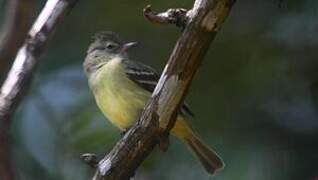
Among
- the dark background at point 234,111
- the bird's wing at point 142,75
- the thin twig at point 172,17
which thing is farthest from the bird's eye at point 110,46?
the thin twig at point 172,17

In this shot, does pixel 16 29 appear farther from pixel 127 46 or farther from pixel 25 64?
pixel 127 46

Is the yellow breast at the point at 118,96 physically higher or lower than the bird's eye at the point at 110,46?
lower

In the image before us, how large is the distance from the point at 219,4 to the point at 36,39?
15.0 inches

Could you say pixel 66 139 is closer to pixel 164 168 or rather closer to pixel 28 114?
pixel 28 114

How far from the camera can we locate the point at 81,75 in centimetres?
404

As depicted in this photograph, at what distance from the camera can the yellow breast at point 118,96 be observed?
3277 mm

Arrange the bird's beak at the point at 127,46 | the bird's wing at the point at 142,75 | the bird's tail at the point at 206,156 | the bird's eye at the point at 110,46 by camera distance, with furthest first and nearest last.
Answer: the bird's eye at the point at 110,46
the bird's beak at the point at 127,46
the bird's wing at the point at 142,75
the bird's tail at the point at 206,156

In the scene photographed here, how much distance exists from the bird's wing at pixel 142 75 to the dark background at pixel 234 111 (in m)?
0.27

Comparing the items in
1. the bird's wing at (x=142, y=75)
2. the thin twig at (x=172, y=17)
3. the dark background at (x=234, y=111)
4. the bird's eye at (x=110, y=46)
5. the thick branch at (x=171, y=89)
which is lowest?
the dark background at (x=234, y=111)

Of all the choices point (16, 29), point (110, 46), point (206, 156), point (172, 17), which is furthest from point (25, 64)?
point (110, 46)

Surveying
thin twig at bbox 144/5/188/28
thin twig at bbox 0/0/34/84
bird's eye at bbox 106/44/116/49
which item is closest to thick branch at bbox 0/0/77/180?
thin twig at bbox 0/0/34/84

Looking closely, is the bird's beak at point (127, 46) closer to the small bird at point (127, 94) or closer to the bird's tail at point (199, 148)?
the small bird at point (127, 94)

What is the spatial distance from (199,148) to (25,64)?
65.1 inches

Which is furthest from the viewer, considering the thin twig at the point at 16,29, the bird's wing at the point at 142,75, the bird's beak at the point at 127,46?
the bird's beak at the point at 127,46
